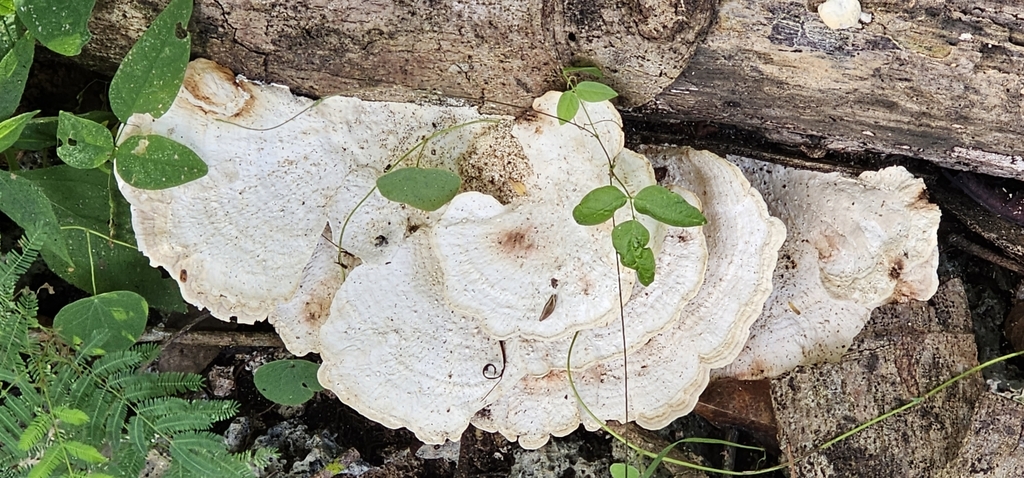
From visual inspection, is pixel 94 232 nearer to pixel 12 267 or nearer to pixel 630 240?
pixel 12 267

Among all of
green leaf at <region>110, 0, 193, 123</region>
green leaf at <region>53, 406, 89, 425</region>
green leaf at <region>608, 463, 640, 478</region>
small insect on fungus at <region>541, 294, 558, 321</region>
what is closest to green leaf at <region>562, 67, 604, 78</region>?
small insect on fungus at <region>541, 294, 558, 321</region>

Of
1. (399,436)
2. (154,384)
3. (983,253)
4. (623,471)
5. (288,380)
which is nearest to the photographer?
(154,384)

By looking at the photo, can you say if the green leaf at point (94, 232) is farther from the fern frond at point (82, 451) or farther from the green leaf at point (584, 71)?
the green leaf at point (584, 71)

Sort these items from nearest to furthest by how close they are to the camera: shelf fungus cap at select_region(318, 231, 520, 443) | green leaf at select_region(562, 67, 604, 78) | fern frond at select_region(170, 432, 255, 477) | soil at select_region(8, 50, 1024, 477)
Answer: green leaf at select_region(562, 67, 604, 78), shelf fungus cap at select_region(318, 231, 520, 443), fern frond at select_region(170, 432, 255, 477), soil at select_region(8, 50, 1024, 477)

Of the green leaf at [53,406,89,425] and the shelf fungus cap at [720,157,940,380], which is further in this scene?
the shelf fungus cap at [720,157,940,380]

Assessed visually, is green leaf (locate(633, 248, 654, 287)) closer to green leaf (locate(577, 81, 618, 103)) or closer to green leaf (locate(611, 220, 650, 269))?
green leaf (locate(611, 220, 650, 269))

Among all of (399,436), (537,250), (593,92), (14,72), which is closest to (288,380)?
(399,436)
